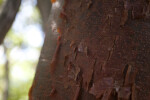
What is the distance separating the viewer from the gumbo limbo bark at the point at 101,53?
0.74m

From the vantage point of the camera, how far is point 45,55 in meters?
0.90

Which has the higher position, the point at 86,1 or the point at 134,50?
the point at 86,1

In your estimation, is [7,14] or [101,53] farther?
[7,14]

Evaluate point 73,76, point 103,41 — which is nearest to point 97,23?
point 103,41

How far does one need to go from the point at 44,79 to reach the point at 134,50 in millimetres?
372

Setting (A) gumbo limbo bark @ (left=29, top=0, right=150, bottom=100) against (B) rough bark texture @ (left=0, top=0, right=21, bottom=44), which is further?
(B) rough bark texture @ (left=0, top=0, right=21, bottom=44)

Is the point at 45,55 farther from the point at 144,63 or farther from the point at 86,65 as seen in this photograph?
the point at 144,63

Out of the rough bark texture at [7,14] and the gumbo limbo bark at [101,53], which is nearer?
the gumbo limbo bark at [101,53]

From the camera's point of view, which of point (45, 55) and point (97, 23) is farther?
point (45, 55)

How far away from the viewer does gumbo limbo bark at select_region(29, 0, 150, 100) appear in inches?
29.1

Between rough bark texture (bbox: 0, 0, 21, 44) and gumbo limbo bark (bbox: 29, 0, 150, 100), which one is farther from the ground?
rough bark texture (bbox: 0, 0, 21, 44)

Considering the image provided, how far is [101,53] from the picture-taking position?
2.53 feet

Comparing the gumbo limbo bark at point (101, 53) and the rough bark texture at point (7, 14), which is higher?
the rough bark texture at point (7, 14)

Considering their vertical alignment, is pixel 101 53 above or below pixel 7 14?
below
